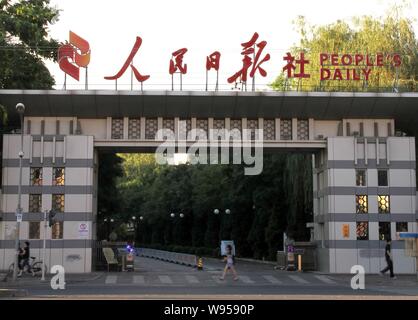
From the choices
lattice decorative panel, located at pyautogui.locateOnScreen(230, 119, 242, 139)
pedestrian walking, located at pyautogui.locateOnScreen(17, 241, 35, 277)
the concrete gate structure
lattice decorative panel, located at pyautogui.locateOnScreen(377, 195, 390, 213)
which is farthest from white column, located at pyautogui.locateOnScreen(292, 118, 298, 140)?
pedestrian walking, located at pyautogui.locateOnScreen(17, 241, 35, 277)

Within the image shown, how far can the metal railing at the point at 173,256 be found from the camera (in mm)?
44550

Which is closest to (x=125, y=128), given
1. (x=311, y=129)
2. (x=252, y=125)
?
(x=252, y=125)

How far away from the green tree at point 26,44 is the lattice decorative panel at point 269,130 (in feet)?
39.3

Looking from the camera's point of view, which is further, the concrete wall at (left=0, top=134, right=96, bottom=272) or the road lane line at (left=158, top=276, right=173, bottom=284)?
the concrete wall at (left=0, top=134, right=96, bottom=272)

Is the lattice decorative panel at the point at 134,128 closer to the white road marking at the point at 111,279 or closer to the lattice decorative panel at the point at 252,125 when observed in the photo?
the lattice decorative panel at the point at 252,125

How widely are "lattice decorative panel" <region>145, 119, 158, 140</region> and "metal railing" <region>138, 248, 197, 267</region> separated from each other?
13.0 m

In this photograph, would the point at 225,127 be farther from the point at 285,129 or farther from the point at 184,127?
the point at 285,129

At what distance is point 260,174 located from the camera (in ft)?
171

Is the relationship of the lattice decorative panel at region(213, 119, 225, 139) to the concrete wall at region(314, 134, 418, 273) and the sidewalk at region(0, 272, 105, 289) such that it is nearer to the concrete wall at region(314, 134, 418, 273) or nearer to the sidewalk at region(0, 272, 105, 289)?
the concrete wall at region(314, 134, 418, 273)

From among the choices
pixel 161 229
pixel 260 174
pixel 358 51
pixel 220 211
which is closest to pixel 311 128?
pixel 358 51

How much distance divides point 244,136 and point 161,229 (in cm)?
5857

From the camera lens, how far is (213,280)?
28.3m

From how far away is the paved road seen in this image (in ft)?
68.3

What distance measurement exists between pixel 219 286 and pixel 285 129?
452 inches
